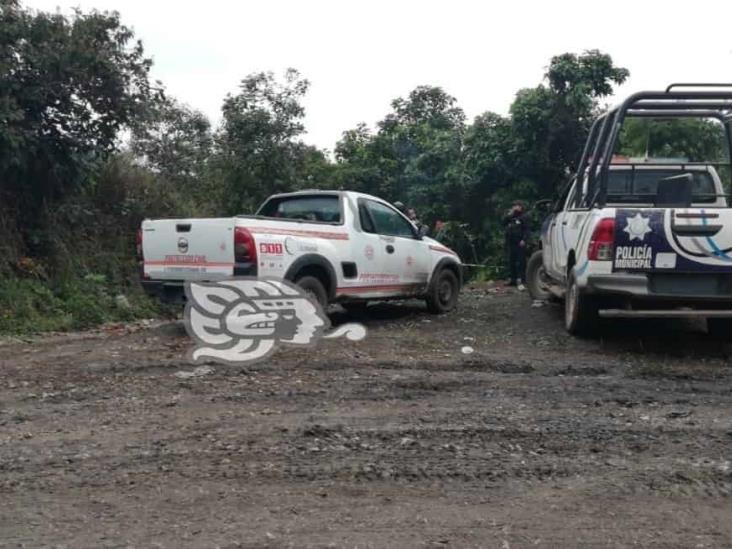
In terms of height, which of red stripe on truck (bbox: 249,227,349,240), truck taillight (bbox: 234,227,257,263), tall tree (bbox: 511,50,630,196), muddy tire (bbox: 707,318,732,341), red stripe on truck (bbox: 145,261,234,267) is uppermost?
tall tree (bbox: 511,50,630,196)

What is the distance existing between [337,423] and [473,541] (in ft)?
6.11

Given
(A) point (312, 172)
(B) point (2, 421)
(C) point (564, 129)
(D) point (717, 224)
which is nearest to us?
(B) point (2, 421)

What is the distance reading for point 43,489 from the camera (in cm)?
401

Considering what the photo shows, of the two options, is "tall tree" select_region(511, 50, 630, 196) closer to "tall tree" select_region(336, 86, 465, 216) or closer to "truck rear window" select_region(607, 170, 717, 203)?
"tall tree" select_region(336, 86, 465, 216)

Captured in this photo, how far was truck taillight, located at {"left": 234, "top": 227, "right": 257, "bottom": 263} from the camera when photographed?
8469 mm

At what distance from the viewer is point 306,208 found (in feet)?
34.0

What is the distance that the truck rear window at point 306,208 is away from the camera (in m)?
10.2

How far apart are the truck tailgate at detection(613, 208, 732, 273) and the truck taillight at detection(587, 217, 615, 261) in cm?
5

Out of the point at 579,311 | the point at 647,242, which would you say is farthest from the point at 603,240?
the point at 579,311

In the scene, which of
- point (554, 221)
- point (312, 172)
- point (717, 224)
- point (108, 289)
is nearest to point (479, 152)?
point (312, 172)

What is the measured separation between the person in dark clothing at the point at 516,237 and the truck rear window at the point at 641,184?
4998 mm

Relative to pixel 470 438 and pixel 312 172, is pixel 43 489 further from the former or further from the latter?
pixel 312 172

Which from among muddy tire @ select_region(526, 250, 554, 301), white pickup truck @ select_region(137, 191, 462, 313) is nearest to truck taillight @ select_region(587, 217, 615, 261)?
white pickup truck @ select_region(137, 191, 462, 313)

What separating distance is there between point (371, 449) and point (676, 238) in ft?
13.1
